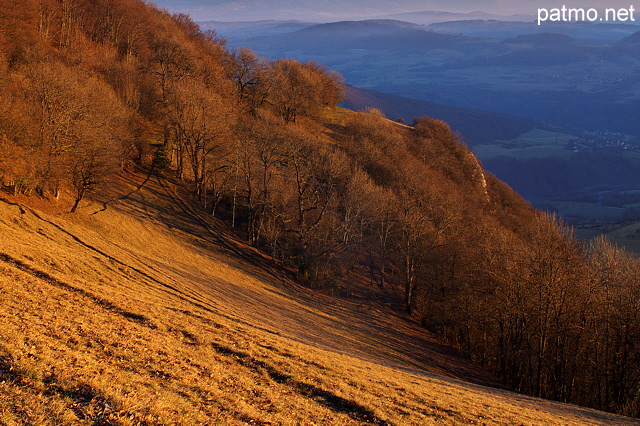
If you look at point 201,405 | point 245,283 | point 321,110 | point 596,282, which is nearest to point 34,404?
point 201,405

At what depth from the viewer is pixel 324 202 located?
1908 inches

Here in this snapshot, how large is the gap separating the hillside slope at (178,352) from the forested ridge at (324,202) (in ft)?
15.7

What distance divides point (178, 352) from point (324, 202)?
116ft

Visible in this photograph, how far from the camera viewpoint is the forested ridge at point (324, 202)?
29.2 metres

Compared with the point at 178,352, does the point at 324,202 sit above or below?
above

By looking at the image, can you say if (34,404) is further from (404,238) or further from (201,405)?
(404,238)

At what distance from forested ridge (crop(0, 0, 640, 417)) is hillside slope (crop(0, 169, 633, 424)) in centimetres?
478

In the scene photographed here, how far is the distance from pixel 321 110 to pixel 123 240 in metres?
63.1

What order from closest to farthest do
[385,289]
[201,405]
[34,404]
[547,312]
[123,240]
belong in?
1. [34,404]
2. [201,405]
3. [547,312]
4. [123,240]
5. [385,289]

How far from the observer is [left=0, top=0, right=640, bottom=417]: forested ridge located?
29.2 m

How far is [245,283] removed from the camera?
34.0 meters

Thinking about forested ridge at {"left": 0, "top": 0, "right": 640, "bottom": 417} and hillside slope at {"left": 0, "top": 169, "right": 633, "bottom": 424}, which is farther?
forested ridge at {"left": 0, "top": 0, "right": 640, "bottom": 417}

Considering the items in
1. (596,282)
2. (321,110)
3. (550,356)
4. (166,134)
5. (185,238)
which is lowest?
(550,356)

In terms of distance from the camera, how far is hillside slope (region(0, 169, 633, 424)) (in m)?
9.85
